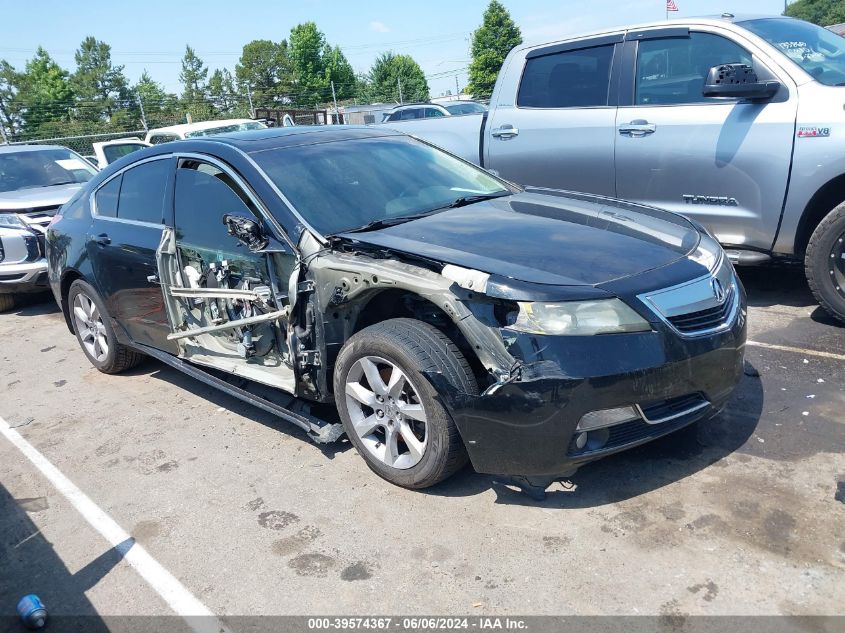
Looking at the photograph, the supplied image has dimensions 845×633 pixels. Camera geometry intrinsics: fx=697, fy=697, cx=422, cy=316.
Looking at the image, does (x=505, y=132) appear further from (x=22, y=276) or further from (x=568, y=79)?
(x=22, y=276)

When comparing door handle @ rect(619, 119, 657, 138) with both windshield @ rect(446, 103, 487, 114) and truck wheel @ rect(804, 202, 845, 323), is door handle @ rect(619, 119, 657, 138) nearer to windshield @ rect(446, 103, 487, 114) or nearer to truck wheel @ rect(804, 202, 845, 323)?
truck wheel @ rect(804, 202, 845, 323)

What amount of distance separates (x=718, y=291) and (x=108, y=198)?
415 cm

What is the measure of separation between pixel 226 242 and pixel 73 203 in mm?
2370

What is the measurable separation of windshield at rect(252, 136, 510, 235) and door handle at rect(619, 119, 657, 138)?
1502 mm

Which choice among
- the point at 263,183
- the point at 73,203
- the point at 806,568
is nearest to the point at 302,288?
the point at 263,183

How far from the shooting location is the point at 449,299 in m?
2.88

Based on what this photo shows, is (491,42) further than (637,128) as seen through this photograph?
Yes

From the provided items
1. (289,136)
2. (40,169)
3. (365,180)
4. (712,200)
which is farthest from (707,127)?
(40,169)

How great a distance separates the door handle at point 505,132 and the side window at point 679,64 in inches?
44.4

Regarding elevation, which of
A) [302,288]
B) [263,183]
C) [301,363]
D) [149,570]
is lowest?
[149,570]

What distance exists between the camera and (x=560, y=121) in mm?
5852

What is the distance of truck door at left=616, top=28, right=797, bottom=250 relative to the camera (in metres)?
4.77

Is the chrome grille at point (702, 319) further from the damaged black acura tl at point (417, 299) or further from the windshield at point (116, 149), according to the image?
the windshield at point (116, 149)

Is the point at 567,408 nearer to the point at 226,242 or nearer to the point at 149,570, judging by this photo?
the point at 149,570
